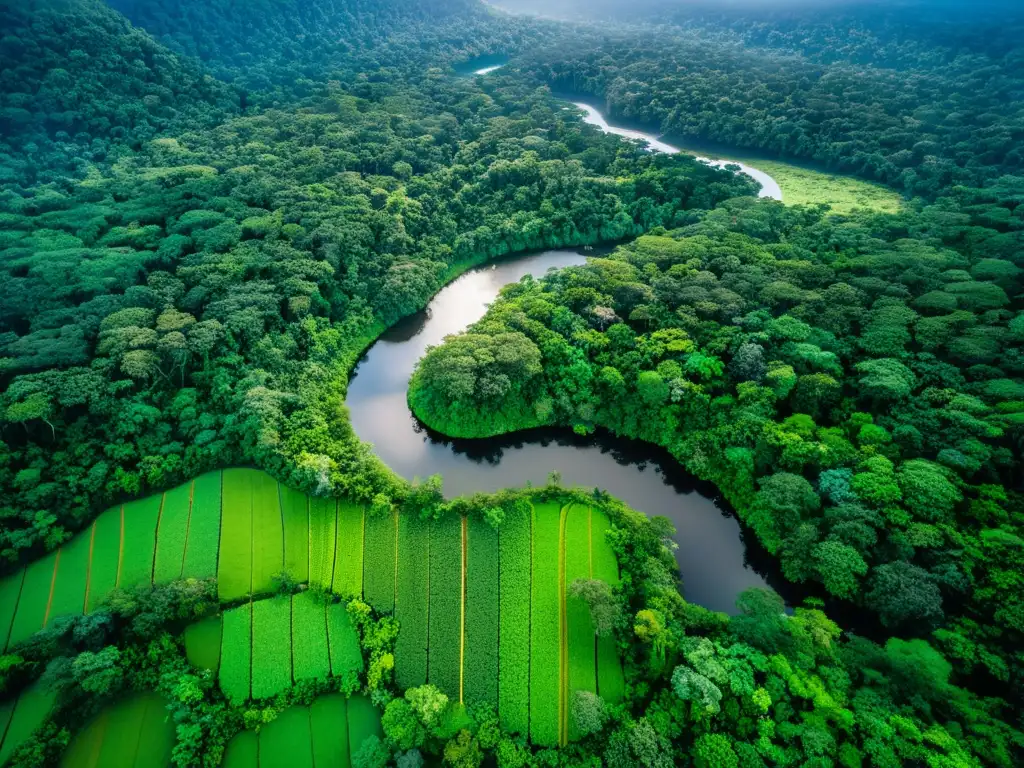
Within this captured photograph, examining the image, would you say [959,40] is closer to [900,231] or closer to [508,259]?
[900,231]

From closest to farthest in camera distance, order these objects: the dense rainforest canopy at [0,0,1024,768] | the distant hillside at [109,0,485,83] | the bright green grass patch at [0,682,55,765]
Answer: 1. the bright green grass patch at [0,682,55,765]
2. the dense rainforest canopy at [0,0,1024,768]
3. the distant hillside at [109,0,485,83]

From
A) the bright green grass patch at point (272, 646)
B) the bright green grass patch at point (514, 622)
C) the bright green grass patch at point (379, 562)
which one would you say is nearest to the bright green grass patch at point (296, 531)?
the bright green grass patch at point (272, 646)

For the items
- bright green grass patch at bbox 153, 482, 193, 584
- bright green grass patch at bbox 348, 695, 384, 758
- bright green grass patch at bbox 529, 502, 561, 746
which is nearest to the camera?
bright green grass patch at bbox 348, 695, 384, 758

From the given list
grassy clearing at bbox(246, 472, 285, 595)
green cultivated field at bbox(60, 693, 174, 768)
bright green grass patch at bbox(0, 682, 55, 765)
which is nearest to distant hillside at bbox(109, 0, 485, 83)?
grassy clearing at bbox(246, 472, 285, 595)

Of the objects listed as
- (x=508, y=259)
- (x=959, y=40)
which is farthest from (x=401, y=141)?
(x=959, y=40)

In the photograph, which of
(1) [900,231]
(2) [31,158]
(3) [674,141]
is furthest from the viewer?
(3) [674,141]

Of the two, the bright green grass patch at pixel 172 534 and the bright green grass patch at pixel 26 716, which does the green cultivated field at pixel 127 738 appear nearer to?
the bright green grass patch at pixel 26 716

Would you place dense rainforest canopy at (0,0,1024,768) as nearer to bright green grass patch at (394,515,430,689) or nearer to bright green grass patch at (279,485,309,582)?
bright green grass patch at (394,515,430,689)
